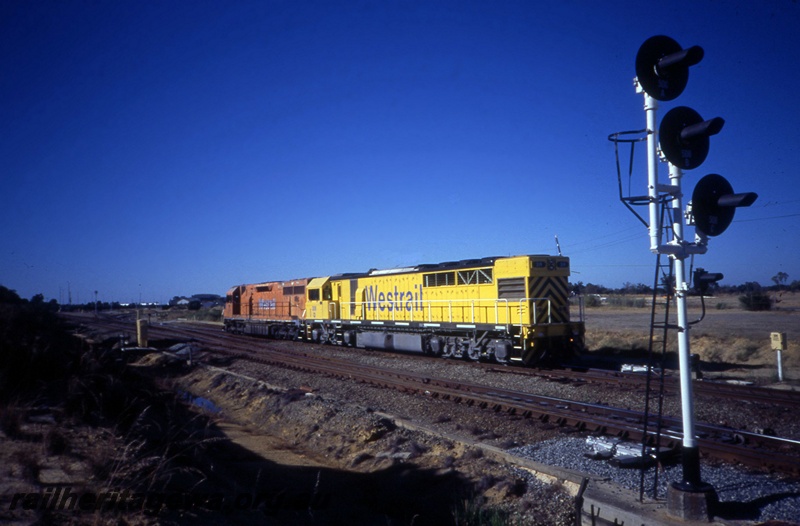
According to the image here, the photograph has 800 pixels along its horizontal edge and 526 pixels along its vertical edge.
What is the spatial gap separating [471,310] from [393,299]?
5.39 metres

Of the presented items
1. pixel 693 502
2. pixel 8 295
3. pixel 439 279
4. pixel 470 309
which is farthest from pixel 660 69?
pixel 8 295

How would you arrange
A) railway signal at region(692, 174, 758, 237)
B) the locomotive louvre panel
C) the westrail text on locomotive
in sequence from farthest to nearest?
the westrail text on locomotive < the locomotive louvre panel < railway signal at region(692, 174, 758, 237)

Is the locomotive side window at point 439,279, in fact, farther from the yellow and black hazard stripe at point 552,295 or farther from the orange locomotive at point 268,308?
the orange locomotive at point 268,308

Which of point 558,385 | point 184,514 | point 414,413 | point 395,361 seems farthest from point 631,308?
point 184,514

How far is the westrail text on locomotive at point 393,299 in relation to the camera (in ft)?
75.4

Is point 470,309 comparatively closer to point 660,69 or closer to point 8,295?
point 660,69

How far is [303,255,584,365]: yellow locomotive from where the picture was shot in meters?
17.9

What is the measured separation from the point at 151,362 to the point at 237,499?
20.1m

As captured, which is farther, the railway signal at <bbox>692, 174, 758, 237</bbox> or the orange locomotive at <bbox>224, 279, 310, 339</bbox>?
the orange locomotive at <bbox>224, 279, 310, 339</bbox>

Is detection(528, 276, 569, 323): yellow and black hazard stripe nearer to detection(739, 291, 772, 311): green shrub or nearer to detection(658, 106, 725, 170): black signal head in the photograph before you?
detection(658, 106, 725, 170): black signal head

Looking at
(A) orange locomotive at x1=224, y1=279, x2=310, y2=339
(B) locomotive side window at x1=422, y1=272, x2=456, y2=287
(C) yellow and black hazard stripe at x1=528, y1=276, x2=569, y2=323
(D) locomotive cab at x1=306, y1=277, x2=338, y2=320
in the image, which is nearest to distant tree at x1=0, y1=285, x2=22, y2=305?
(A) orange locomotive at x1=224, y1=279, x2=310, y2=339

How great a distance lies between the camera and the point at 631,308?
2233 inches

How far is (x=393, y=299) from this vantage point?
967 inches

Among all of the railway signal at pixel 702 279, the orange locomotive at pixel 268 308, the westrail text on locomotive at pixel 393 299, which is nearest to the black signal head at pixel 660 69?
the railway signal at pixel 702 279
